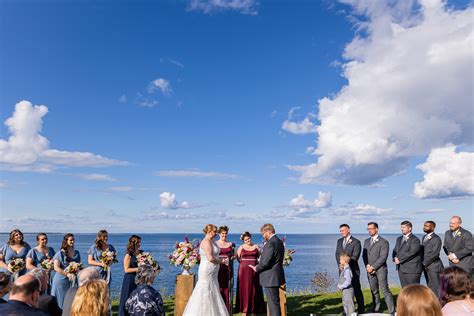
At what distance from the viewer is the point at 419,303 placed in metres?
3.32

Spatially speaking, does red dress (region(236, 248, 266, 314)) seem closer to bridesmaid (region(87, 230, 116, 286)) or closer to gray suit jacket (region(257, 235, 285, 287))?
gray suit jacket (region(257, 235, 285, 287))

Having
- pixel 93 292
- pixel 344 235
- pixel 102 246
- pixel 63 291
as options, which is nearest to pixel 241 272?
pixel 344 235

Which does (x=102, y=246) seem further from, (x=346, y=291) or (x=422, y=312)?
(x=422, y=312)

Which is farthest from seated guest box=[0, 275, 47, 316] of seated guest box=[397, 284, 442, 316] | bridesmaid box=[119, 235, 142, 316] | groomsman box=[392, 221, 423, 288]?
groomsman box=[392, 221, 423, 288]

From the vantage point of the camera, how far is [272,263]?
28.9 ft

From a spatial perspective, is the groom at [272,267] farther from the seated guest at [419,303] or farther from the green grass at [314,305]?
the seated guest at [419,303]

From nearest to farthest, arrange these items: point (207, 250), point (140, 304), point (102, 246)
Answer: point (140, 304), point (207, 250), point (102, 246)

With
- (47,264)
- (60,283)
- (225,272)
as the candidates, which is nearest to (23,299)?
(47,264)

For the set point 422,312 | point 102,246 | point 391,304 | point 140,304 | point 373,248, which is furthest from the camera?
point 373,248

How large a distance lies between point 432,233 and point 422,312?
24.6 feet

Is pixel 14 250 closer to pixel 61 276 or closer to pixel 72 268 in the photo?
pixel 61 276

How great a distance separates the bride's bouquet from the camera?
30.3ft

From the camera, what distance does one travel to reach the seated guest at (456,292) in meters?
3.91

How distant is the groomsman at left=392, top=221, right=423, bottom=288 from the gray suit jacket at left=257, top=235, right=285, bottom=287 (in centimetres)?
322
